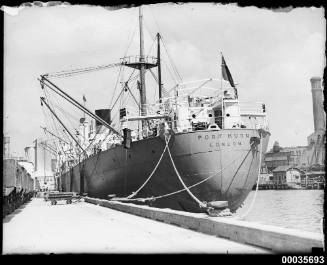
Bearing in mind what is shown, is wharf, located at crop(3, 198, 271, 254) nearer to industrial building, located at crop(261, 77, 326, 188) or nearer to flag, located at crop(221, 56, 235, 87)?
flag, located at crop(221, 56, 235, 87)

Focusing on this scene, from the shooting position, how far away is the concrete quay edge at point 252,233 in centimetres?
617

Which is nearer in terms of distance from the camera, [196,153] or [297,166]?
[196,153]

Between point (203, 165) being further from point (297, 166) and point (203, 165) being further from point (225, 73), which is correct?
point (297, 166)

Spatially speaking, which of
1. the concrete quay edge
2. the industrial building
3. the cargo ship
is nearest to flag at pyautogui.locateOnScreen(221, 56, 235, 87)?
the cargo ship

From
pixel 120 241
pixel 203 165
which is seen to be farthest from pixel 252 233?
pixel 203 165

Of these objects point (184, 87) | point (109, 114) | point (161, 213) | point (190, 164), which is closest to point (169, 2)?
point (161, 213)

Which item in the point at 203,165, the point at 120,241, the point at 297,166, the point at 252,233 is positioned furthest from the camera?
the point at 297,166

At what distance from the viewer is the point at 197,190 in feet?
62.1

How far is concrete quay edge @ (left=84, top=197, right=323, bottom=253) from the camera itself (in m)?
6.17

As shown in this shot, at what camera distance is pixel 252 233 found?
25.0 ft

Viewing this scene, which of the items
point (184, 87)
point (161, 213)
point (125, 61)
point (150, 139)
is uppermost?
point (125, 61)

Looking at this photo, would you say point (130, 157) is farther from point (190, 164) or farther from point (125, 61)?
point (125, 61)

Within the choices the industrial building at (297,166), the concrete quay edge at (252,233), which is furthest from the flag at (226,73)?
the industrial building at (297,166)

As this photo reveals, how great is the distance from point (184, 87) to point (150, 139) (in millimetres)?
3780
